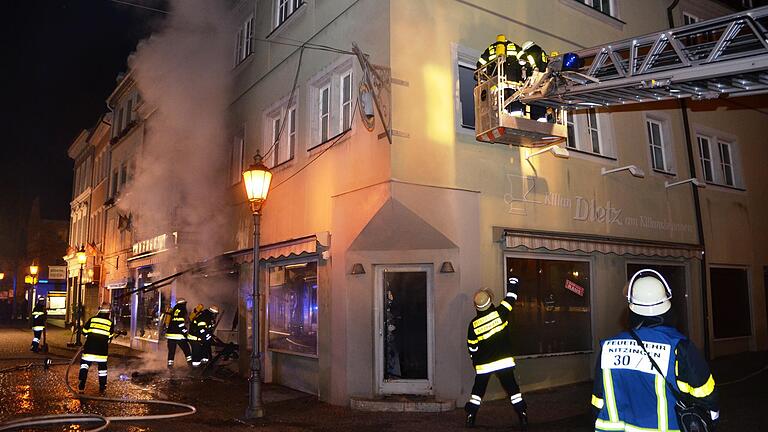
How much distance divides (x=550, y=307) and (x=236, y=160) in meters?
7.91

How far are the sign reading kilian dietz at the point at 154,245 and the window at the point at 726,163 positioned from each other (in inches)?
537

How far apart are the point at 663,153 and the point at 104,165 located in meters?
22.3

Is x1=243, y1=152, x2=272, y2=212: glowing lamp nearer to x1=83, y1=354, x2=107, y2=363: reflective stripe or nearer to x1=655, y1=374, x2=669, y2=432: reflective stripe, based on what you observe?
x1=83, y1=354, x2=107, y2=363: reflective stripe

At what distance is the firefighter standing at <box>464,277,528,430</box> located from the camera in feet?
23.2

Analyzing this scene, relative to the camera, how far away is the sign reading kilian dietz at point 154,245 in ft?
49.2

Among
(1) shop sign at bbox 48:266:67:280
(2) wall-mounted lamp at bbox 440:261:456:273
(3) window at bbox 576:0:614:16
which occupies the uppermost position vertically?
(3) window at bbox 576:0:614:16

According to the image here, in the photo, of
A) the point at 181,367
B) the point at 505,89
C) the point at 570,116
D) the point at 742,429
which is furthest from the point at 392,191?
the point at 181,367

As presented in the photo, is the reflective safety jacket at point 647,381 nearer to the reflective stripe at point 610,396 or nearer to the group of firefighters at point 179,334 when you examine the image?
the reflective stripe at point 610,396

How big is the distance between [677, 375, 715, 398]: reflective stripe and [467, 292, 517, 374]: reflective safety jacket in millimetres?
4054

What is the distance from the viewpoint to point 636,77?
6656 mm

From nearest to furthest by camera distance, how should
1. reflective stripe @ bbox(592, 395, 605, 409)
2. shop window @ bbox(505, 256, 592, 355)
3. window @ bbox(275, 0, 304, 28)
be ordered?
reflective stripe @ bbox(592, 395, 605, 409) < shop window @ bbox(505, 256, 592, 355) < window @ bbox(275, 0, 304, 28)

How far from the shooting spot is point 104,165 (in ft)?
82.3

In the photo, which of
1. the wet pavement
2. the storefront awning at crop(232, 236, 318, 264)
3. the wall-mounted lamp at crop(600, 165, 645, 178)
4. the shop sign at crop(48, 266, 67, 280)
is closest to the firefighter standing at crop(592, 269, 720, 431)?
the wet pavement

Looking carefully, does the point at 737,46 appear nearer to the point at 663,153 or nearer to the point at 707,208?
the point at 663,153
